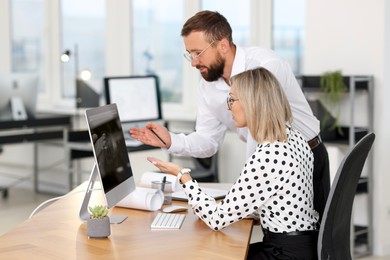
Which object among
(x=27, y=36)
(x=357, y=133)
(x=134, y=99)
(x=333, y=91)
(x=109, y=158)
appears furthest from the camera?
(x=27, y=36)

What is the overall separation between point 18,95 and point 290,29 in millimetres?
2470

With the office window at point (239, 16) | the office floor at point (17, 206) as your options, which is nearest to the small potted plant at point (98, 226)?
the office floor at point (17, 206)

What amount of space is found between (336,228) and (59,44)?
5.23 metres

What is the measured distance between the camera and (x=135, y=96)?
18.3 feet

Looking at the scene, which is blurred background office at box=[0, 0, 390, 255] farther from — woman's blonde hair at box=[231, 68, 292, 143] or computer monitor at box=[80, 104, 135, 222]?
woman's blonde hair at box=[231, 68, 292, 143]

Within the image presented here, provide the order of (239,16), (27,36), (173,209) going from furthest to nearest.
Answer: (27,36) → (239,16) → (173,209)

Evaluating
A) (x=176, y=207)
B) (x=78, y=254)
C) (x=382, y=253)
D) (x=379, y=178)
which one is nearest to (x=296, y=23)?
(x=379, y=178)

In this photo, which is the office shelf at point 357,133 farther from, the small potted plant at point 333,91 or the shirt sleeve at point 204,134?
the shirt sleeve at point 204,134

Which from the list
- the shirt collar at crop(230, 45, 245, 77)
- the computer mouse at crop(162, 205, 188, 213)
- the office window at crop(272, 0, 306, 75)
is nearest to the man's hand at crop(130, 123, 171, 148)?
the computer mouse at crop(162, 205, 188, 213)

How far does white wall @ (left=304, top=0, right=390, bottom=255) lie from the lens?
4.93m

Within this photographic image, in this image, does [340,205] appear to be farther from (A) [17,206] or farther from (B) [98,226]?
(A) [17,206]

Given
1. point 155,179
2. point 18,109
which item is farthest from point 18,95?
point 155,179

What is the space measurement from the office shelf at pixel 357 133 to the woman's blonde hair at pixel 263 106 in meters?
2.36

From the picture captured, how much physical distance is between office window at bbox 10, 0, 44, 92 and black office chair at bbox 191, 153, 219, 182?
8.40ft
